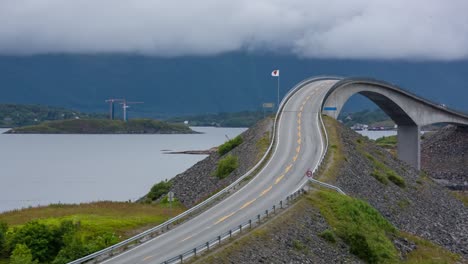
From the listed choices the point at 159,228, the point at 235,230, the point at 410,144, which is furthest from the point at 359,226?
the point at 410,144

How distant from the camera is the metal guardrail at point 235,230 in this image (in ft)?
98.4

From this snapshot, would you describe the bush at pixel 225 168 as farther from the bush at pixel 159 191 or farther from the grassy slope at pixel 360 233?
the grassy slope at pixel 360 233

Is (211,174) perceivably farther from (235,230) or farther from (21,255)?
(21,255)

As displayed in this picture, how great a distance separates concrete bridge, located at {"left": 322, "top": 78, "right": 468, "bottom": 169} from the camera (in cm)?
9519

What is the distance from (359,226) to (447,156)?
82.3 meters

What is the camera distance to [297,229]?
39.0m

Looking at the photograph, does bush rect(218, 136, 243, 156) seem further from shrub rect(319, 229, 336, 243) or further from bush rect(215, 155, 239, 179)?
shrub rect(319, 229, 336, 243)

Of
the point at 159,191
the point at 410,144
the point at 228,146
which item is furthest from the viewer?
the point at 410,144

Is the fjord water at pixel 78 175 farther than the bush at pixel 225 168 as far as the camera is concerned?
Yes

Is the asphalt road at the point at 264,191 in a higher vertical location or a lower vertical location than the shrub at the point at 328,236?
higher

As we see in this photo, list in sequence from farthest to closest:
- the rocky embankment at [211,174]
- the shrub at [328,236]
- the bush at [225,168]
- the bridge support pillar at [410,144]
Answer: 1. the bridge support pillar at [410,144]
2. the bush at [225,168]
3. the rocky embankment at [211,174]
4. the shrub at [328,236]

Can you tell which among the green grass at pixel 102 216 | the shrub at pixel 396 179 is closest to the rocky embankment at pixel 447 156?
the shrub at pixel 396 179

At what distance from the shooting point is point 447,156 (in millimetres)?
118812

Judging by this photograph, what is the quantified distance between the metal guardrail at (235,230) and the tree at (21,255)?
600cm
